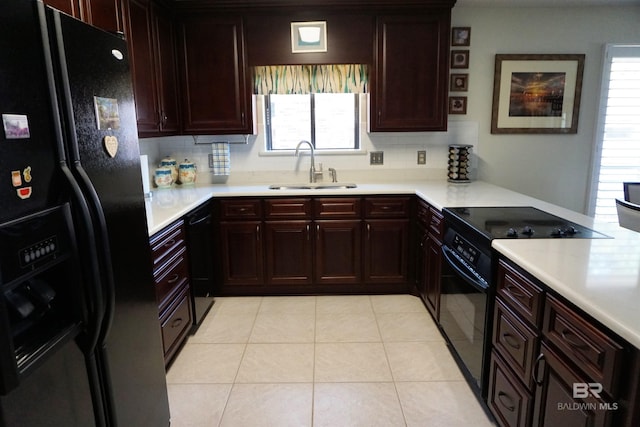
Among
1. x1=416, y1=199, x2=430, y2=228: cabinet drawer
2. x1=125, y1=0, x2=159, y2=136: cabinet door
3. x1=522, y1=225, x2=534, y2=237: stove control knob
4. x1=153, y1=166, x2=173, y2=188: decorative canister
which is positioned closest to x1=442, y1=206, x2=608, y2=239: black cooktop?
x1=522, y1=225, x2=534, y2=237: stove control knob

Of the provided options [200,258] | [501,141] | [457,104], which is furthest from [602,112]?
[200,258]

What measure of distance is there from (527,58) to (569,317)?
293 cm

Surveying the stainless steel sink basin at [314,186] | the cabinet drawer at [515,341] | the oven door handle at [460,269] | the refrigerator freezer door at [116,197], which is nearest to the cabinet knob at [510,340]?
the cabinet drawer at [515,341]

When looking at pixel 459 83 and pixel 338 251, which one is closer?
pixel 338 251

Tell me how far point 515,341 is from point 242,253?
2.19 meters

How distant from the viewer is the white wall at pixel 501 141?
11.3 ft

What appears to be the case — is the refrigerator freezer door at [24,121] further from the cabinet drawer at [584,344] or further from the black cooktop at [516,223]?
the black cooktop at [516,223]

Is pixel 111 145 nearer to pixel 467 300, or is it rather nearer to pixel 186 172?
pixel 467 300

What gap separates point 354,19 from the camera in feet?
10.5

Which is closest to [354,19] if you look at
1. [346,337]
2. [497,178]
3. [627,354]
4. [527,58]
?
[527,58]

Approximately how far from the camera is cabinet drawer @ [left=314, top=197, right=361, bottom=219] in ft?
10.5

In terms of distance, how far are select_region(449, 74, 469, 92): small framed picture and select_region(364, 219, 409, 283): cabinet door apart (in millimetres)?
1262

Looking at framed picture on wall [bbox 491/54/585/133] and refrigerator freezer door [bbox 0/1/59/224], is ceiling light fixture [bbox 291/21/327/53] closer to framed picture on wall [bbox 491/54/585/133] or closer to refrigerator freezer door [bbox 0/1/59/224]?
framed picture on wall [bbox 491/54/585/133]

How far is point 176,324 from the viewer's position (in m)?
2.44
